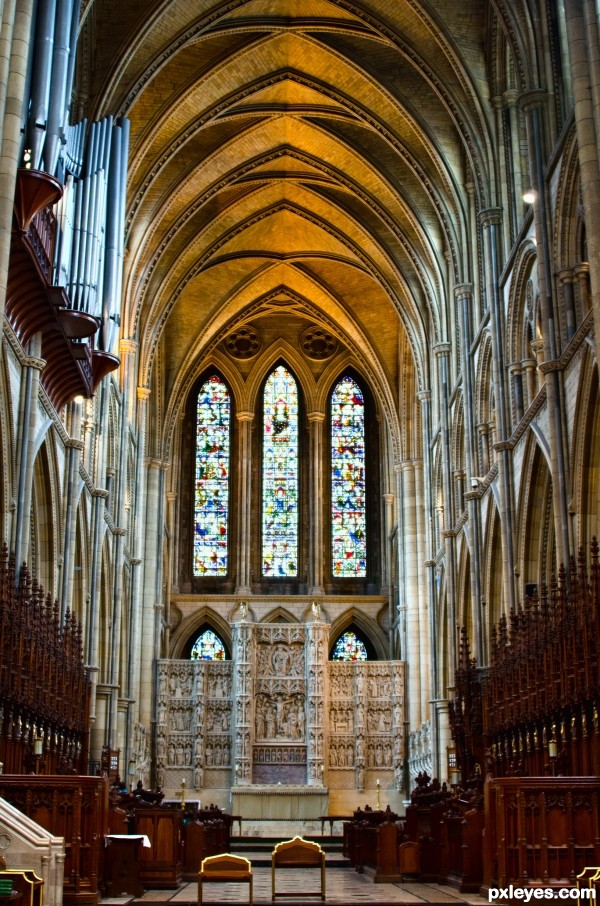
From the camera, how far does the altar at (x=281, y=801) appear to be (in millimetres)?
38219

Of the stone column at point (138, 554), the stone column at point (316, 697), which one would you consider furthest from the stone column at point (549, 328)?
the stone column at point (316, 697)

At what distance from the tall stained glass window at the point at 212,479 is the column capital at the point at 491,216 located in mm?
21219

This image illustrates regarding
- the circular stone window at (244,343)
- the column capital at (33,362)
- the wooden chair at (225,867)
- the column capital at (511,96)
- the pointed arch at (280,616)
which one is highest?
the circular stone window at (244,343)

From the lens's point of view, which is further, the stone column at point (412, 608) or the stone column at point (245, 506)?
the stone column at point (245, 506)

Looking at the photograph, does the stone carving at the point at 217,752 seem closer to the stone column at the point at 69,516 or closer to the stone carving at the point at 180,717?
the stone carving at the point at 180,717

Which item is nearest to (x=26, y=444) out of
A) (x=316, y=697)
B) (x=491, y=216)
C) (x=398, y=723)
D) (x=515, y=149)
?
(x=491, y=216)

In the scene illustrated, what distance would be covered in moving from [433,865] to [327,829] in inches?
665

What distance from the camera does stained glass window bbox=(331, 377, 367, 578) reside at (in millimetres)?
46969

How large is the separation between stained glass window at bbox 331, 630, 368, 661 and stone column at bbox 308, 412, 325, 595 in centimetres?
203

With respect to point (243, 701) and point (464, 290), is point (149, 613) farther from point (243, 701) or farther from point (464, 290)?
point (464, 290)

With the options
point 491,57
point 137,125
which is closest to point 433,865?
point 491,57

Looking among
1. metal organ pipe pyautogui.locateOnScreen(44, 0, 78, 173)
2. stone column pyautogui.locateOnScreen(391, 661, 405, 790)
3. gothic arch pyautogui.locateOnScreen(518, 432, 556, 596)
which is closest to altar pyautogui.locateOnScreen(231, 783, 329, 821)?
stone column pyautogui.locateOnScreen(391, 661, 405, 790)

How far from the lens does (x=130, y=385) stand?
3647cm

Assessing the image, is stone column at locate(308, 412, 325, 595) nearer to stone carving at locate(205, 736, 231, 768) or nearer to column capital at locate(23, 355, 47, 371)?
stone carving at locate(205, 736, 231, 768)
